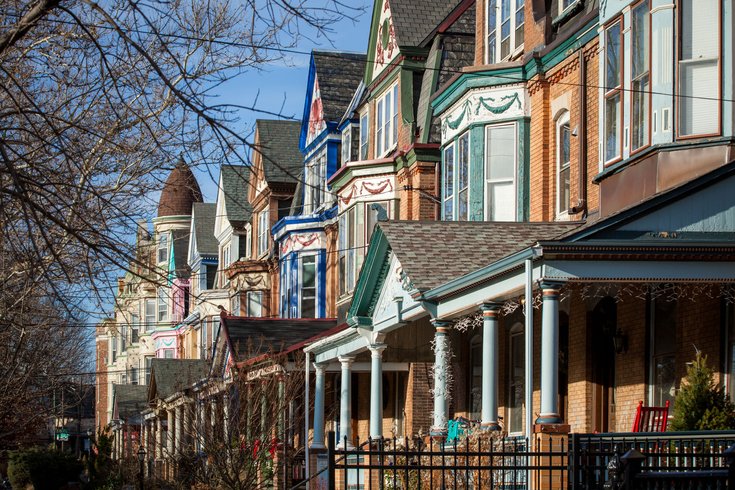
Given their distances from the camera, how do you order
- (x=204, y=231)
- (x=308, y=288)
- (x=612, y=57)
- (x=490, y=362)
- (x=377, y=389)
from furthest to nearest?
(x=204, y=231), (x=308, y=288), (x=377, y=389), (x=612, y=57), (x=490, y=362)

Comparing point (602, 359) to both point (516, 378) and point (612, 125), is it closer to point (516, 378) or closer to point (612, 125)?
point (516, 378)

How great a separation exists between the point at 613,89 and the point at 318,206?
20259 millimetres

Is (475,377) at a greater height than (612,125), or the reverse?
(612,125)

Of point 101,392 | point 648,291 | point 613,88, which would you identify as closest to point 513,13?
point 613,88

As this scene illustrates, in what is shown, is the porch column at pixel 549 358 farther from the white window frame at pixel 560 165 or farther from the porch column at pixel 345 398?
the porch column at pixel 345 398

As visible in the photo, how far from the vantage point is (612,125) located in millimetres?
18266

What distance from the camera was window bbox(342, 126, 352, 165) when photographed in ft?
117

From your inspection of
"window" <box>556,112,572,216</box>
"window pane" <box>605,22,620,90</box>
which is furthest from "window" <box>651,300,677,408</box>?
"window" <box>556,112,572,216</box>

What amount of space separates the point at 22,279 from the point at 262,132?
26464mm

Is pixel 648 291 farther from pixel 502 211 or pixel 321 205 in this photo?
pixel 321 205

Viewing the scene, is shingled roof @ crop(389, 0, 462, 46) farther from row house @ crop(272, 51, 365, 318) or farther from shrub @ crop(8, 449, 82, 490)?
shrub @ crop(8, 449, 82, 490)

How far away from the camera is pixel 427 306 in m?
19.3

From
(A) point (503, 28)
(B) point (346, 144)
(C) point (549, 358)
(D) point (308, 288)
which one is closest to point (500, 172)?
(A) point (503, 28)

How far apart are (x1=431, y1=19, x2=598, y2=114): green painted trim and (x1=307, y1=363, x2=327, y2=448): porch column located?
6.59 m
